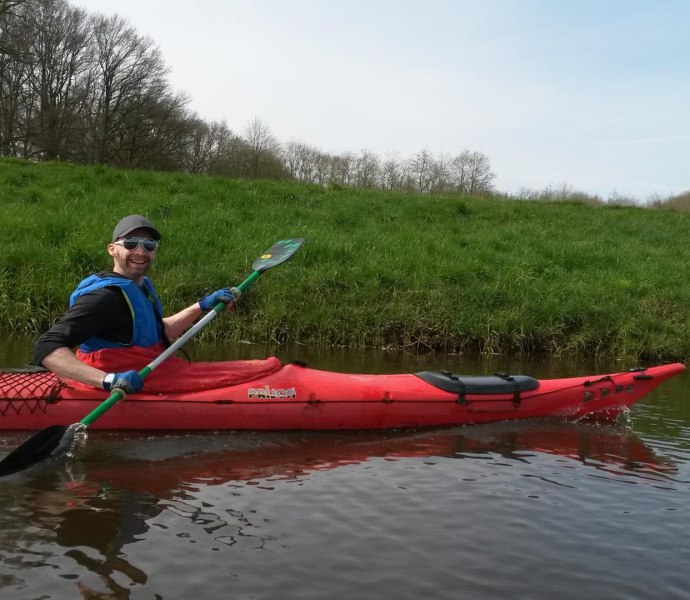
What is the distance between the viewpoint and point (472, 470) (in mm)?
3992

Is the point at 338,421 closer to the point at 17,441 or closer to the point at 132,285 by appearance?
the point at 132,285

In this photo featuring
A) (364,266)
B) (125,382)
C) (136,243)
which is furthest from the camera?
(364,266)

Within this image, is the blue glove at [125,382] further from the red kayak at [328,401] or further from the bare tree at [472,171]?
the bare tree at [472,171]

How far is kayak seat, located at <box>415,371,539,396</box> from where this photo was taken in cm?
500

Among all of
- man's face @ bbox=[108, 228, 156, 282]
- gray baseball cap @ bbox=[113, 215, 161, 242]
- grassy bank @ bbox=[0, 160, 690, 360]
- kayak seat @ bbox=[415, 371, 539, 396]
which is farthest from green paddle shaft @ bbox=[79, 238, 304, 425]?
grassy bank @ bbox=[0, 160, 690, 360]

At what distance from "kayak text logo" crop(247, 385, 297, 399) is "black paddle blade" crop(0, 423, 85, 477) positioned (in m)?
1.10

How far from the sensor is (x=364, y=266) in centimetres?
958

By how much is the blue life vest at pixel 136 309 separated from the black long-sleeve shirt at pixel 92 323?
0.09 ft

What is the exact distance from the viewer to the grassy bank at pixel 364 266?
8.32 metres

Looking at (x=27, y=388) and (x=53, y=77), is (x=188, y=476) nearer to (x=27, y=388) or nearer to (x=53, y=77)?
(x=27, y=388)

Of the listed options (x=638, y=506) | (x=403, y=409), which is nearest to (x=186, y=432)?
(x=403, y=409)

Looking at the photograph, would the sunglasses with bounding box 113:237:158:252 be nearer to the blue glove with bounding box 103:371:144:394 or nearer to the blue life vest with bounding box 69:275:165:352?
the blue life vest with bounding box 69:275:165:352

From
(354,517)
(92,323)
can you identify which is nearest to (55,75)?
(92,323)

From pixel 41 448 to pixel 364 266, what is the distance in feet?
20.7
